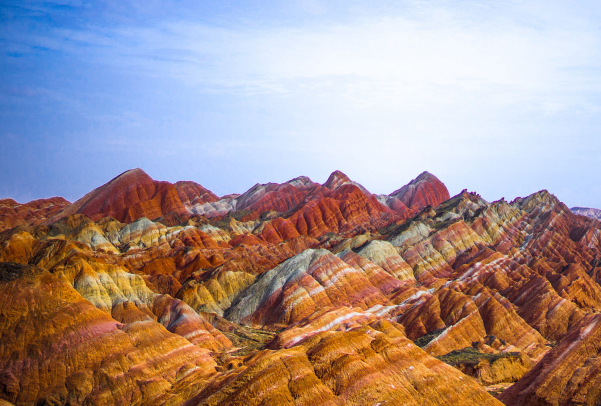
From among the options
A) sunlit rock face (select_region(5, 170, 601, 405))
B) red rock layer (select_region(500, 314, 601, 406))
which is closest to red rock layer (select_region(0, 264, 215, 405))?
sunlit rock face (select_region(5, 170, 601, 405))

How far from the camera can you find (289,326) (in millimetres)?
130750

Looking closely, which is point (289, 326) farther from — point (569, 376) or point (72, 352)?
point (569, 376)

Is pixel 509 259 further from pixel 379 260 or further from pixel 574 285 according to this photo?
pixel 379 260

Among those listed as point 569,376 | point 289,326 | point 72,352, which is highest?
point 72,352

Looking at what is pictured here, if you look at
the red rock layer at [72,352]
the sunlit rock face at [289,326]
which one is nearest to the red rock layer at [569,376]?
the sunlit rock face at [289,326]

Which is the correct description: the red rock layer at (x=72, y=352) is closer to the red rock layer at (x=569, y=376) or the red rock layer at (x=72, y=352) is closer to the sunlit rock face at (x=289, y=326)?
the sunlit rock face at (x=289, y=326)

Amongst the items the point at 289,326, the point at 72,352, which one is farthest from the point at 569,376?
the point at 289,326

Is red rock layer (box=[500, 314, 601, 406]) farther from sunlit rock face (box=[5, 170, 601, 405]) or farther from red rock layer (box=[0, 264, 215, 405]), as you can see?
red rock layer (box=[0, 264, 215, 405])

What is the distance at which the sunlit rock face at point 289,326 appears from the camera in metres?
60.1

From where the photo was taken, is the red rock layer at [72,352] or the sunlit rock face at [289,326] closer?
the sunlit rock face at [289,326]

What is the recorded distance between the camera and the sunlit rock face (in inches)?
2365

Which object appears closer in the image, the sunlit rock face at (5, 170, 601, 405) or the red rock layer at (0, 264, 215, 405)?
the sunlit rock face at (5, 170, 601, 405)

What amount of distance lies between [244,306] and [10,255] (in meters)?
57.6

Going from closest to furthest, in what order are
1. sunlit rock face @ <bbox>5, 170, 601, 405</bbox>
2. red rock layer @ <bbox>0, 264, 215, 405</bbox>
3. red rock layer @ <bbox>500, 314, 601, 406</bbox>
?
sunlit rock face @ <bbox>5, 170, 601, 405</bbox> < red rock layer @ <bbox>500, 314, 601, 406</bbox> < red rock layer @ <bbox>0, 264, 215, 405</bbox>
